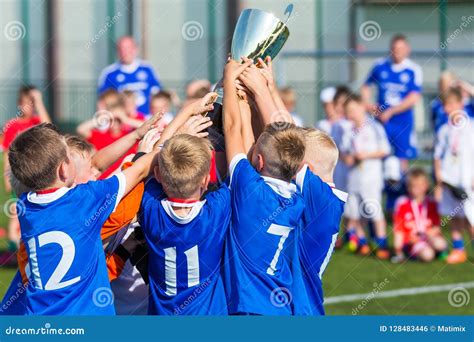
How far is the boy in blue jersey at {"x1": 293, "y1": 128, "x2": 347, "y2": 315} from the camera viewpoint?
4.15m

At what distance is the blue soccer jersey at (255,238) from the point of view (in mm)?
3898

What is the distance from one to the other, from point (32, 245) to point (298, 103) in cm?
1479

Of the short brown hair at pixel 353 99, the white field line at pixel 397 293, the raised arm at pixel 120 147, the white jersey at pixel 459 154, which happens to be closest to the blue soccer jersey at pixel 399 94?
the short brown hair at pixel 353 99

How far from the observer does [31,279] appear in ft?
12.9

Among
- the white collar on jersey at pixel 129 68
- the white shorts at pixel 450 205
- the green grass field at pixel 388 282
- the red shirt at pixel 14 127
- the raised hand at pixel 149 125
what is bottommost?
the green grass field at pixel 388 282

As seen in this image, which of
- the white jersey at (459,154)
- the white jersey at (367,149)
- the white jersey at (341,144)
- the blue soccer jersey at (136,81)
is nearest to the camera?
the white jersey at (459,154)

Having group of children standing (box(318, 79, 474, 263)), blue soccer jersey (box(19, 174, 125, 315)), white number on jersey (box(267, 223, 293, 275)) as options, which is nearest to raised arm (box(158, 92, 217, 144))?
blue soccer jersey (box(19, 174, 125, 315))

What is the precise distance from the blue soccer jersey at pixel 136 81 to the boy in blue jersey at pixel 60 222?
7.65 m

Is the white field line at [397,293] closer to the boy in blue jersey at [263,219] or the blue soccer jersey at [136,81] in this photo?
the boy in blue jersey at [263,219]

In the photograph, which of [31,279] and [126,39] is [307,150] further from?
[126,39]

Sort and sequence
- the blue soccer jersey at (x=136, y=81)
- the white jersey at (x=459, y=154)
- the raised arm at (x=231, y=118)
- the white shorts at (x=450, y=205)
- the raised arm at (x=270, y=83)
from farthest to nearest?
the blue soccer jersey at (x=136, y=81), the white jersey at (x=459, y=154), the white shorts at (x=450, y=205), the raised arm at (x=270, y=83), the raised arm at (x=231, y=118)

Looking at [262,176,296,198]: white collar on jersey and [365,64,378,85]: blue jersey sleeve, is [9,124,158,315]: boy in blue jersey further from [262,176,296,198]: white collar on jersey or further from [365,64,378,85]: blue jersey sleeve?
[365,64,378,85]: blue jersey sleeve

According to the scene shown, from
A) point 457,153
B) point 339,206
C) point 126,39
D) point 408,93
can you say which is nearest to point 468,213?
point 457,153

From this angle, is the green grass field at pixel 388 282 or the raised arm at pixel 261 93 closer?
the raised arm at pixel 261 93
